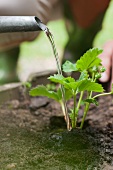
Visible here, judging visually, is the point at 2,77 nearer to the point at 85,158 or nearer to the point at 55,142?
the point at 55,142

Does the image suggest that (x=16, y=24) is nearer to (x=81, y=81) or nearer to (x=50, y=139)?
(x=81, y=81)

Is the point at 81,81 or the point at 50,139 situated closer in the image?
the point at 81,81

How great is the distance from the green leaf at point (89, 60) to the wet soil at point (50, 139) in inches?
9.0

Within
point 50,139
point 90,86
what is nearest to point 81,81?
point 90,86

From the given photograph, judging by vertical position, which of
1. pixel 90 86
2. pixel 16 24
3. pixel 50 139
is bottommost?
pixel 50 139

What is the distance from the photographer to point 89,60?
1201 millimetres

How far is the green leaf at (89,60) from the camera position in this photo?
46.2 inches

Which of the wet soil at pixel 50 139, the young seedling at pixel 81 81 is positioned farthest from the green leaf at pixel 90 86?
the wet soil at pixel 50 139

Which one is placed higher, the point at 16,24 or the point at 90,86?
the point at 16,24

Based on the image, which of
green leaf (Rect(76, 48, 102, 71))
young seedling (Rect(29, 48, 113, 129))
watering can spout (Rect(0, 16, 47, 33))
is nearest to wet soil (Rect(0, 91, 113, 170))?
young seedling (Rect(29, 48, 113, 129))

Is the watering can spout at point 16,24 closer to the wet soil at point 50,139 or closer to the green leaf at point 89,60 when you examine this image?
the green leaf at point 89,60

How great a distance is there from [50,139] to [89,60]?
0.29 meters

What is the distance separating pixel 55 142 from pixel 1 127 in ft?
0.75

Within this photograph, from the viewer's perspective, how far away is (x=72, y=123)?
129 centimetres
